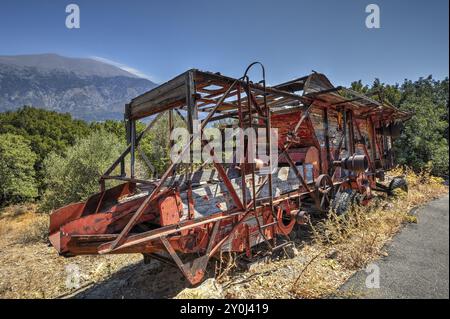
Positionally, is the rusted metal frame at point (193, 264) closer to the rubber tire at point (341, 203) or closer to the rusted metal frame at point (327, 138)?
the rubber tire at point (341, 203)

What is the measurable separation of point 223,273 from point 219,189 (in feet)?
4.42

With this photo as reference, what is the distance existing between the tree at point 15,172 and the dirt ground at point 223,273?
14514 millimetres

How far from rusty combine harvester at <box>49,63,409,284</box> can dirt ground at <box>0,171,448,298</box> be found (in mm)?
451

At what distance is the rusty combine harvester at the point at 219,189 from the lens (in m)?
3.12

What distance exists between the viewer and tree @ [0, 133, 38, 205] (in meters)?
17.5

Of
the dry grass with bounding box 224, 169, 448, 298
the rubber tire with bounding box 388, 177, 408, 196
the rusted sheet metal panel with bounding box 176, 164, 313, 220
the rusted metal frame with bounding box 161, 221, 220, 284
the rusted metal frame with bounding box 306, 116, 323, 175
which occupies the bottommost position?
the dry grass with bounding box 224, 169, 448, 298

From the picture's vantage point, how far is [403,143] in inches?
516

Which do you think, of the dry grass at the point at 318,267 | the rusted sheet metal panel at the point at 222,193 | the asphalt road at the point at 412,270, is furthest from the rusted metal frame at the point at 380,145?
the rusted sheet metal panel at the point at 222,193

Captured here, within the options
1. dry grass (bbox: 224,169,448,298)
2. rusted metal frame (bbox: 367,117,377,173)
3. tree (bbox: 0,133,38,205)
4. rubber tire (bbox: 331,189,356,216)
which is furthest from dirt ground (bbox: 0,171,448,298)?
tree (bbox: 0,133,38,205)

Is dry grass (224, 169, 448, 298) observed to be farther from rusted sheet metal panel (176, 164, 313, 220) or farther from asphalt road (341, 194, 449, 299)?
rusted sheet metal panel (176, 164, 313, 220)

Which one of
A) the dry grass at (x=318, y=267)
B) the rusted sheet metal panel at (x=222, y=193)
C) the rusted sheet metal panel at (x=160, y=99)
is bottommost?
the dry grass at (x=318, y=267)
